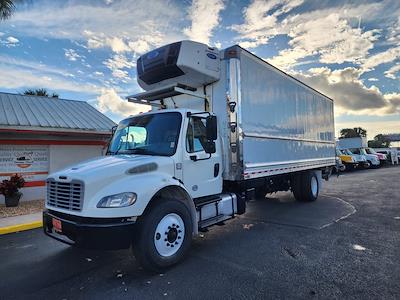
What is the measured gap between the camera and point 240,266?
456 centimetres

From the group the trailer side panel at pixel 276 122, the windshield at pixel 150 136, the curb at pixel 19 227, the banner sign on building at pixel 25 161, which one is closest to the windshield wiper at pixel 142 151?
the windshield at pixel 150 136

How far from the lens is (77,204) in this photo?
4098 millimetres

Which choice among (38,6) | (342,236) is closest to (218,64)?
(342,236)

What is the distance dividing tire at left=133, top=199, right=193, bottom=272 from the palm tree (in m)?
10.4

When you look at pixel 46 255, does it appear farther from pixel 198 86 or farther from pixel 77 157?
pixel 77 157

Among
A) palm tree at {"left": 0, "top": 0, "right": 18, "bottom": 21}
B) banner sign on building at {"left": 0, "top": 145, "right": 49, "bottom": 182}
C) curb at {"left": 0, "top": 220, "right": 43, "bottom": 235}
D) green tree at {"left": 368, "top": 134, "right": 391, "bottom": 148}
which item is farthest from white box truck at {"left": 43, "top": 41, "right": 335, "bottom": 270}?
green tree at {"left": 368, "top": 134, "right": 391, "bottom": 148}

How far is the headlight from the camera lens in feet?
13.1

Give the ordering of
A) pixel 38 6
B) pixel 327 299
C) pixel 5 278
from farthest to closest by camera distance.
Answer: pixel 38 6 → pixel 5 278 → pixel 327 299

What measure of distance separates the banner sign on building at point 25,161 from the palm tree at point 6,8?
183 inches

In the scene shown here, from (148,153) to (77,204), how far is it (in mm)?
1395

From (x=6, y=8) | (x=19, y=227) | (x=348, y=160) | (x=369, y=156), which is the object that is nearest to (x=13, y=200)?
(x=19, y=227)

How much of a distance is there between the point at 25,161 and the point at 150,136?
8.66 metres

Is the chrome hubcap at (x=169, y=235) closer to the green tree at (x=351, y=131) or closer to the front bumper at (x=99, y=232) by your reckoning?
the front bumper at (x=99, y=232)

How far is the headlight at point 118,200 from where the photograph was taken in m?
4.00
